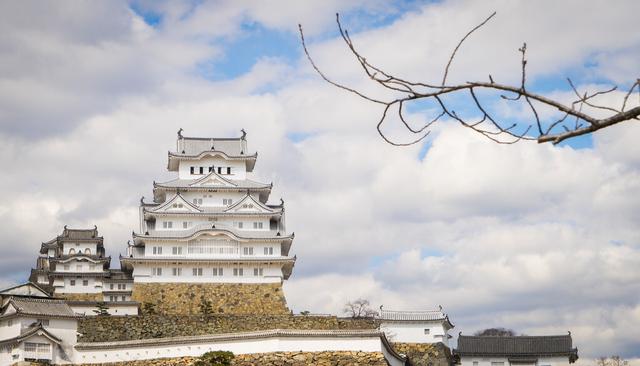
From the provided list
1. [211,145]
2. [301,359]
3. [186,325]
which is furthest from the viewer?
[211,145]

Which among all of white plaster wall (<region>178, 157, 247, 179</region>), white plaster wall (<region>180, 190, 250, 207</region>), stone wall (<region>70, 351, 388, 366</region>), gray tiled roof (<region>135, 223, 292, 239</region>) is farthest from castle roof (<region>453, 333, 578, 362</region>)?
white plaster wall (<region>178, 157, 247, 179</region>)

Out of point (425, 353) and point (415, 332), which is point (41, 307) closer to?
point (415, 332)

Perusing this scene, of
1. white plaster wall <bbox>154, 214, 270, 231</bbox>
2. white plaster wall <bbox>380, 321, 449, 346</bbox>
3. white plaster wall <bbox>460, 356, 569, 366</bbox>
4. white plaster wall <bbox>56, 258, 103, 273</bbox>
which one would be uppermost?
white plaster wall <bbox>154, 214, 270, 231</bbox>

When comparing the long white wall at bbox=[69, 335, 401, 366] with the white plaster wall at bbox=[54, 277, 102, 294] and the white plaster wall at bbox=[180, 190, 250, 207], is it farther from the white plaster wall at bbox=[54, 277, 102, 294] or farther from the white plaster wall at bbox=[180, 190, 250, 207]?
the white plaster wall at bbox=[54, 277, 102, 294]

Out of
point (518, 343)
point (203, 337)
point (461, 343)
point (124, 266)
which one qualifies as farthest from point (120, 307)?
point (518, 343)

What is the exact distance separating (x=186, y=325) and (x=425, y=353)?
14.0 meters

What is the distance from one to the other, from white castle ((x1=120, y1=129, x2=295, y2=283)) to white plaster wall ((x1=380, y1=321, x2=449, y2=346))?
7.53m

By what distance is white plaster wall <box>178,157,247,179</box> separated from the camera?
189ft

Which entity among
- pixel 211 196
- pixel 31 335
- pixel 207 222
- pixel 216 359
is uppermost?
pixel 211 196

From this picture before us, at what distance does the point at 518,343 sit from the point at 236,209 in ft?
59.5

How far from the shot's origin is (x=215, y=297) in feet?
170

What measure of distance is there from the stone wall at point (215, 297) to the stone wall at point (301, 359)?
1226 centimetres

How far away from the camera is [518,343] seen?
5175 centimetres

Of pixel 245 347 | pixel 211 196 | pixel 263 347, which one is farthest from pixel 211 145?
pixel 263 347
